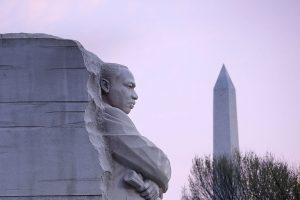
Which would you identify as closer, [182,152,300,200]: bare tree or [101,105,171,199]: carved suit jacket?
[101,105,171,199]: carved suit jacket

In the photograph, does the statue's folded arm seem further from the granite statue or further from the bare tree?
the bare tree

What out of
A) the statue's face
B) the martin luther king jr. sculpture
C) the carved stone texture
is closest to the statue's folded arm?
the martin luther king jr. sculpture

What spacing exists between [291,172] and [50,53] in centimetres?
1716

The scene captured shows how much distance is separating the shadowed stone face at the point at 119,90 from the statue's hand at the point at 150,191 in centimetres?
83

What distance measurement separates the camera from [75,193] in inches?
213

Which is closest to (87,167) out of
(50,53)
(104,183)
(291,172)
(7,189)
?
(104,183)

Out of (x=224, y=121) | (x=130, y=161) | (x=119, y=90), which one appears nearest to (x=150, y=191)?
(x=130, y=161)

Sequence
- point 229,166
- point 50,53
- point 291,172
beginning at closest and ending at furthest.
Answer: point 50,53
point 291,172
point 229,166

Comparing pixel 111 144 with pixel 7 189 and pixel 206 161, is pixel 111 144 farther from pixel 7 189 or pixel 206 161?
pixel 206 161

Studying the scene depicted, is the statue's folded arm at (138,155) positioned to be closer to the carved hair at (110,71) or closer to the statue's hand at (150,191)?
the statue's hand at (150,191)

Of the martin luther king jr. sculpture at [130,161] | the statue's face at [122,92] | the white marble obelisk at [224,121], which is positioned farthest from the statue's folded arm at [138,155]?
the white marble obelisk at [224,121]

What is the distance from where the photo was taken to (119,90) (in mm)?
6145

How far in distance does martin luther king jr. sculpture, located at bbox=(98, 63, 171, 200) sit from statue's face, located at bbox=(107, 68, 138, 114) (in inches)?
4.0

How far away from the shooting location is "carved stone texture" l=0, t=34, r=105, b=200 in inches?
214
